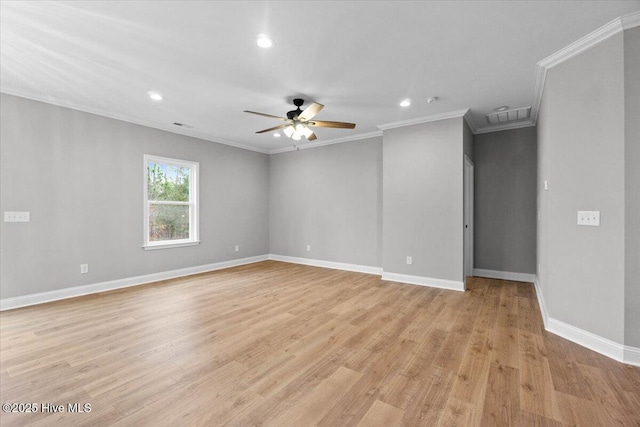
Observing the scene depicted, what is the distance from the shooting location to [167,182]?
522 cm

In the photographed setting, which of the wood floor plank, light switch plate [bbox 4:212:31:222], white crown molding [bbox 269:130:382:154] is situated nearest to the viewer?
the wood floor plank

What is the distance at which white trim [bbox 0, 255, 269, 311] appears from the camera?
3568 mm

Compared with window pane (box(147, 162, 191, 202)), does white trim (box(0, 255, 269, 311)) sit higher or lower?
lower

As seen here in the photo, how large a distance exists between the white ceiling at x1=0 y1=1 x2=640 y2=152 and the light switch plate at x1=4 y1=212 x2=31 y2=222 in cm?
155

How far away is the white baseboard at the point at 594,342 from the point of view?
2232 mm

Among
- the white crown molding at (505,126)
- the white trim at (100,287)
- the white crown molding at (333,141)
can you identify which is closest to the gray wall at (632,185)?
the white crown molding at (505,126)

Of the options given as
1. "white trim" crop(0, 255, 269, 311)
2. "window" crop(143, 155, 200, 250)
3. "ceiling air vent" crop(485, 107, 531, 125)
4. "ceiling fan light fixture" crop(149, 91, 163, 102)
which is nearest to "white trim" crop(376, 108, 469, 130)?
"ceiling air vent" crop(485, 107, 531, 125)

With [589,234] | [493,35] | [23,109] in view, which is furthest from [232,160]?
[589,234]

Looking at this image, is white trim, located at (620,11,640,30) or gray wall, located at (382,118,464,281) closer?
white trim, located at (620,11,640,30)

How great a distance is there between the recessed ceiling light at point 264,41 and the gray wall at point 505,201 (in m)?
4.47

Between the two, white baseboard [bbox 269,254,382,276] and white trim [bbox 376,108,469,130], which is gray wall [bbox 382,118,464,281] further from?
white baseboard [bbox 269,254,382,276]

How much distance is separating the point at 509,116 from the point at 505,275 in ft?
9.10

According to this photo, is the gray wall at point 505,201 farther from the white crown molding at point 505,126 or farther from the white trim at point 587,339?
the white trim at point 587,339

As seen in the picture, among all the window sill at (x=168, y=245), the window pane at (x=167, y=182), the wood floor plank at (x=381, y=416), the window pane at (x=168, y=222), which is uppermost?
the window pane at (x=167, y=182)
